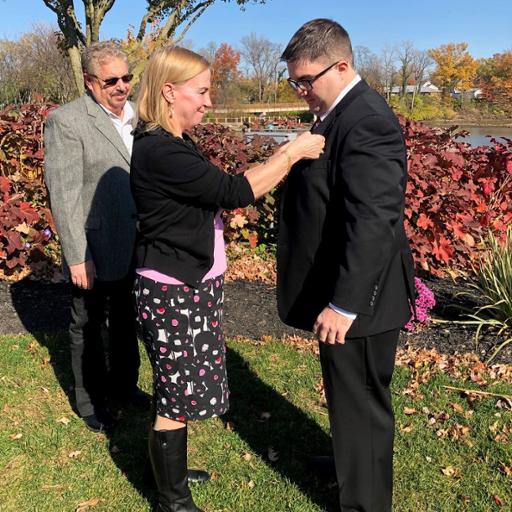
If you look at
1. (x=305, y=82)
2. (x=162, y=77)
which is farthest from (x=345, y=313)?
(x=162, y=77)

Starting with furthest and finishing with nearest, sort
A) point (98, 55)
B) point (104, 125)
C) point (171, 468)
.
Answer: point (104, 125), point (98, 55), point (171, 468)

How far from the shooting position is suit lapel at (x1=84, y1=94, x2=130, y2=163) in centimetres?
312

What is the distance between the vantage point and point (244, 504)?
285cm

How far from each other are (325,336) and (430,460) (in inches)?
55.8

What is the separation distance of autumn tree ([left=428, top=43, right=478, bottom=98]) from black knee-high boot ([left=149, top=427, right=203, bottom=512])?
8836 centimetres

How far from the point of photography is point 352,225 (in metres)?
2.03

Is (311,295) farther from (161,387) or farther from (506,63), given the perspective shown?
(506,63)

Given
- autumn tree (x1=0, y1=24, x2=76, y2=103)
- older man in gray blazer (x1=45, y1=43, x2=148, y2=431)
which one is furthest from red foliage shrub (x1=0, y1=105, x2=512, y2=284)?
autumn tree (x1=0, y1=24, x2=76, y2=103)

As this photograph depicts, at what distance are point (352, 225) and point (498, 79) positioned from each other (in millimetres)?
91265

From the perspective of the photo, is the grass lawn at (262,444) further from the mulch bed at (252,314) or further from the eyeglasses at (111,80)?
the eyeglasses at (111,80)

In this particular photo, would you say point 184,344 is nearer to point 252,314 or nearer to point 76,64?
point 252,314

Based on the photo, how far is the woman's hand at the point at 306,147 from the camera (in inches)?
Result: 85.0

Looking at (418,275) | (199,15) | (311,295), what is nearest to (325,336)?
(311,295)

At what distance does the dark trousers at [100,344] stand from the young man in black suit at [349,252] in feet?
4.38
